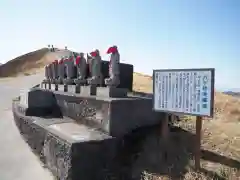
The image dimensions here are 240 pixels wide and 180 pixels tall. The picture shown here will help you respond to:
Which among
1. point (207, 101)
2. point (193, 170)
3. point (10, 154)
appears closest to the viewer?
point (207, 101)

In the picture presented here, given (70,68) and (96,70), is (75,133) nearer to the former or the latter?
(96,70)

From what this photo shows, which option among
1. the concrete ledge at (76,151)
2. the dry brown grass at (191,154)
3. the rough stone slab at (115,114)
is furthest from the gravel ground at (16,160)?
the dry brown grass at (191,154)

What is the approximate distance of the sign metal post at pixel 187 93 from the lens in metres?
3.91

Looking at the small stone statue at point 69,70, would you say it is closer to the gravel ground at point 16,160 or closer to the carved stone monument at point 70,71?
the carved stone monument at point 70,71

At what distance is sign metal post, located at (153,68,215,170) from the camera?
391 cm

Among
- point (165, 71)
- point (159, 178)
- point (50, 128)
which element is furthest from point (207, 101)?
point (50, 128)

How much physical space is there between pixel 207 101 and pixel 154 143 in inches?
66.1

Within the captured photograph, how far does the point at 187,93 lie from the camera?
4.13 metres

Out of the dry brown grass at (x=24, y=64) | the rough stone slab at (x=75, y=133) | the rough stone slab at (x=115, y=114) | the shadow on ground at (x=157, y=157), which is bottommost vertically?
the shadow on ground at (x=157, y=157)

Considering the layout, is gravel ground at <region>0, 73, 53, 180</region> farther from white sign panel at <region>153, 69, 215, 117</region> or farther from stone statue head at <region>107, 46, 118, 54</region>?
stone statue head at <region>107, 46, 118, 54</region>

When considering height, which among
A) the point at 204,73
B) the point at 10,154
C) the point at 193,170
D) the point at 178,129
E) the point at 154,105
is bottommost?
the point at 10,154

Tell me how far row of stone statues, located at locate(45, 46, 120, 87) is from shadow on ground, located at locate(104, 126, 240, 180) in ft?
4.67

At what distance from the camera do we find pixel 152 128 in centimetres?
587

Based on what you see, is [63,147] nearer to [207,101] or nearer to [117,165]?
[117,165]
